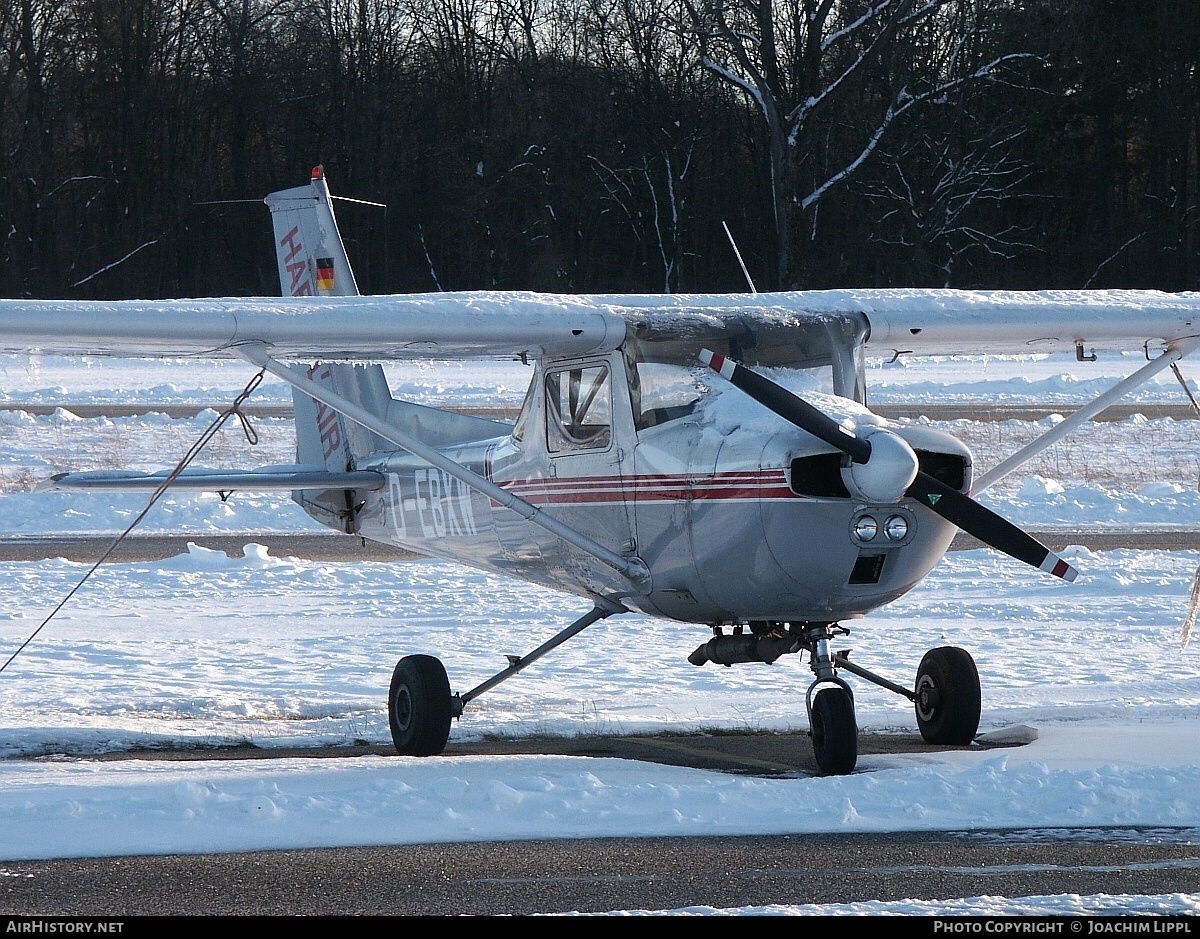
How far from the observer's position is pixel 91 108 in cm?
4138

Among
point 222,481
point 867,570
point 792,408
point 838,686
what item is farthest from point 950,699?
point 222,481

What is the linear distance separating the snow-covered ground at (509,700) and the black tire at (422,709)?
1.43 ft

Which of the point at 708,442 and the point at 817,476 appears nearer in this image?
the point at 817,476

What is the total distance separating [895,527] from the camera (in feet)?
20.9

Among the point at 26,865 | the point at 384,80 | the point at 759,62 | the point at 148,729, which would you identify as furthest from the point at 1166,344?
the point at 384,80

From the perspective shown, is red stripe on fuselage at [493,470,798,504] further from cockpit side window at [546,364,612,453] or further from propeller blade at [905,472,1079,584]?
propeller blade at [905,472,1079,584]

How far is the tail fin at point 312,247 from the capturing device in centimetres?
1067

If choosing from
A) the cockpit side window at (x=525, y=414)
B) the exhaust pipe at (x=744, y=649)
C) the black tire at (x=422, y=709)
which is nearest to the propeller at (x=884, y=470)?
the exhaust pipe at (x=744, y=649)

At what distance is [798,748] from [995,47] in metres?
32.9

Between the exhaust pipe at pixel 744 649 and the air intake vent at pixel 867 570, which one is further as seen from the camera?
the exhaust pipe at pixel 744 649

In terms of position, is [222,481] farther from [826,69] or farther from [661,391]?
[826,69]

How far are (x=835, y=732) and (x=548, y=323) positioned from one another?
2.43 m

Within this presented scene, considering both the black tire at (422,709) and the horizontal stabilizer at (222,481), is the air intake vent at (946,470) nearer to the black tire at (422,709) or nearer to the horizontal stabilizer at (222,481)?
the black tire at (422,709)

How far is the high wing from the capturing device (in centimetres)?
670
